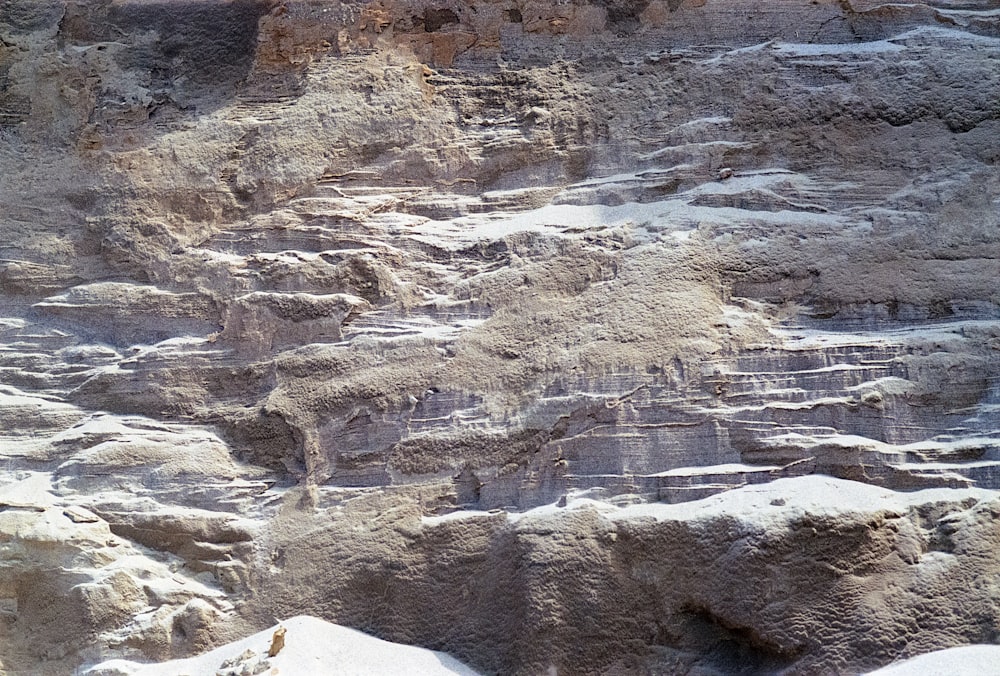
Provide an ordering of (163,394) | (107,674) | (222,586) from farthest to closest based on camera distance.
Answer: (163,394), (222,586), (107,674)

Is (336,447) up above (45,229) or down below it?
below

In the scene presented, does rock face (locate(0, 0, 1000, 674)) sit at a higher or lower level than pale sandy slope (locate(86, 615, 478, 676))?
higher

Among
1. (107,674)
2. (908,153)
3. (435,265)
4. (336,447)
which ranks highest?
(908,153)

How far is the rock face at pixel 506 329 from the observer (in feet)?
13.5

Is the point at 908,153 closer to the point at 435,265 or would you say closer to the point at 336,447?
the point at 435,265

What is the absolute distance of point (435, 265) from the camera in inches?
194

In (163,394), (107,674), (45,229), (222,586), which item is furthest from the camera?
(45,229)

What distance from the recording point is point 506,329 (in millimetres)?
4703

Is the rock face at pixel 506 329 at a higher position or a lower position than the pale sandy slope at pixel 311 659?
higher

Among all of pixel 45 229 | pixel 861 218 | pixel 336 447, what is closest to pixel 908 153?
pixel 861 218

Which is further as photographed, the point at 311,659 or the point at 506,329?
the point at 506,329

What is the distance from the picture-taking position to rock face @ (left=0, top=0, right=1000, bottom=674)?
412 centimetres

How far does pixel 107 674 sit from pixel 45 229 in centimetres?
213

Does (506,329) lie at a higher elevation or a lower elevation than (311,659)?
higher
